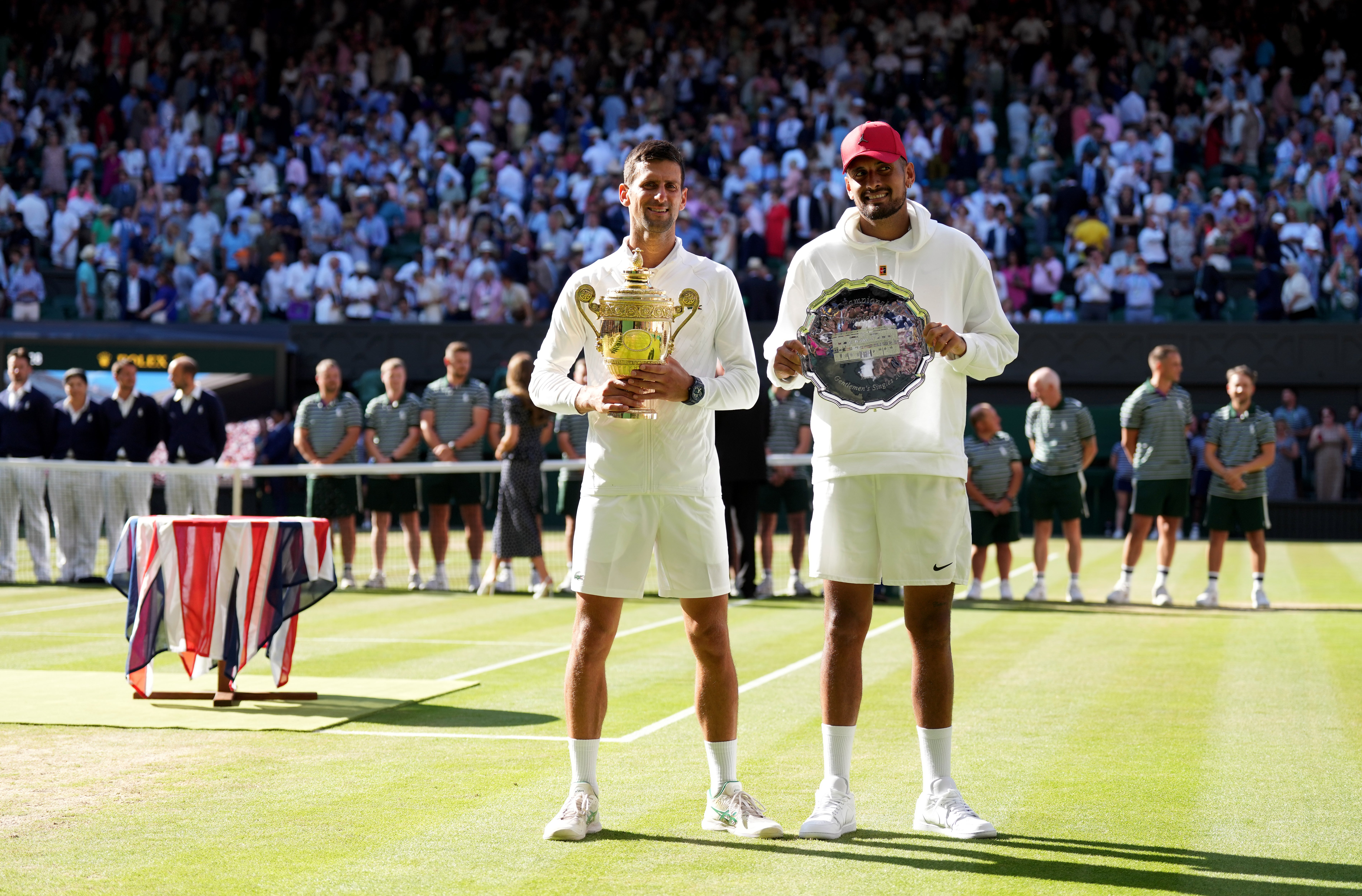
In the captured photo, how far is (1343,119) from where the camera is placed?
26656mm

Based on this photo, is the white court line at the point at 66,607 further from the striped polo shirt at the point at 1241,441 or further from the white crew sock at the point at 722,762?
the striped polo shirt at the point at 1241,441

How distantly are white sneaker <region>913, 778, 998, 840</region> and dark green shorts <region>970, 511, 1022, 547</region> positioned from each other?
9.21 meters

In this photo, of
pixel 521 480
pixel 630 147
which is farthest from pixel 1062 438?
pixel 630 147

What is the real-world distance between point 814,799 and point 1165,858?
1.27 meters

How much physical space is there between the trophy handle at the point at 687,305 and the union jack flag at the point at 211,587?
353cm

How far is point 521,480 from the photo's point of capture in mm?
14078

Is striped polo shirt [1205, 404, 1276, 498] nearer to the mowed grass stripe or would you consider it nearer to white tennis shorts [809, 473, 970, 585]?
the mowed grass stripe

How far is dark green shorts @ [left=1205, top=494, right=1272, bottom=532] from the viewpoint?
45.9 feet

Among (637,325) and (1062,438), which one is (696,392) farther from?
(1062,438)

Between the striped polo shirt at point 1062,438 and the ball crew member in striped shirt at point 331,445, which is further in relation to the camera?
the ball crew member in striped shirt at point 331,445

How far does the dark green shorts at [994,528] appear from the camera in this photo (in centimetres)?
1438

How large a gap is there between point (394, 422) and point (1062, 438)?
20.9 ft

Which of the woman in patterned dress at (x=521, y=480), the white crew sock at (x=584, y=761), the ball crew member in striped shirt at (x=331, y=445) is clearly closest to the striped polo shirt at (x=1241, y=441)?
the woman in patterned dress at (x=521, y=480)

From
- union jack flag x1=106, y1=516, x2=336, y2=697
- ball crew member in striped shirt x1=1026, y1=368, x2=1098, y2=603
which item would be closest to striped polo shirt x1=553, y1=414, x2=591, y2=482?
ball crew member in striped shirt x1=1026, y1=368, x2=1098, y2=603
